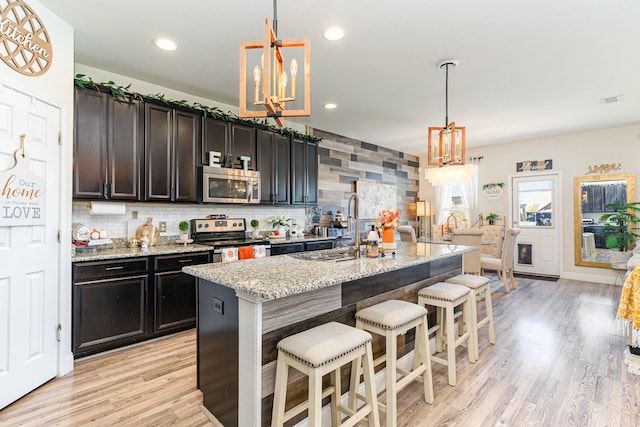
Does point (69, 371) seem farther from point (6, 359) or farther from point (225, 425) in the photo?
point (225, 425)

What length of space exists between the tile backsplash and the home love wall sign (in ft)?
4.14

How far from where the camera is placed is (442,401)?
2109mm

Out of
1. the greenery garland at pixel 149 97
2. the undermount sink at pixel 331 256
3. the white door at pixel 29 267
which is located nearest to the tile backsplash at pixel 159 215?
the white door at pixel 29 267

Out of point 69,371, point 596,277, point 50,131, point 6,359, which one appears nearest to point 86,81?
point 50,131

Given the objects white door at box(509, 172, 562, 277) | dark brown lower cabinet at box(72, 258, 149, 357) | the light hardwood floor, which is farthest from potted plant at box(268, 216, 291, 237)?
white door at box(509, 172, 562, 277)

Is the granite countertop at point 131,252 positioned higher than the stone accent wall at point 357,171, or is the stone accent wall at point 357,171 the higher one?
the stone accent wall at point 357,171

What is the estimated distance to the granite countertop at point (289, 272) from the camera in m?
1.47

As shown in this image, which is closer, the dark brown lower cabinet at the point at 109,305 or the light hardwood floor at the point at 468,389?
the light hardwood floor at the point at 468,389

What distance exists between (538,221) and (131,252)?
682 cm

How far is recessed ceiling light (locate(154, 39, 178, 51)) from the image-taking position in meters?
2.72

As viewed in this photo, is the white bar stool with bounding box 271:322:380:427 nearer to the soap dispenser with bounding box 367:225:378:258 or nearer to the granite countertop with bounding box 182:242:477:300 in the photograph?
the granite countertop with bounding box 182:242:477:300

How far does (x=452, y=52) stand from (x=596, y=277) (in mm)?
5241

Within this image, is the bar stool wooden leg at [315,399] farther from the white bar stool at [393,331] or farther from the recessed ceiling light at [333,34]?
the recessed ceiling light at [333,34]

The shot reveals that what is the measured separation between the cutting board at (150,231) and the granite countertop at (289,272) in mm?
1837
